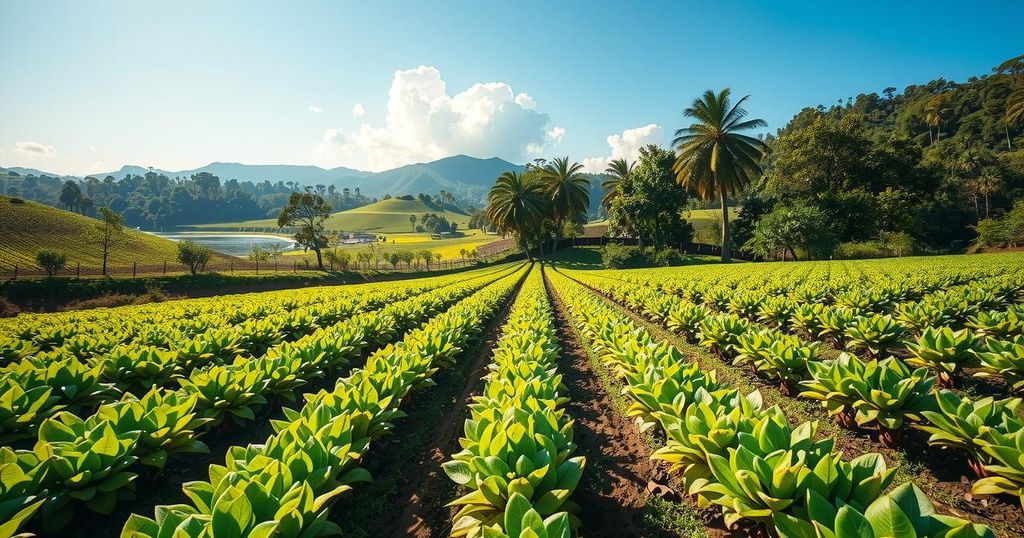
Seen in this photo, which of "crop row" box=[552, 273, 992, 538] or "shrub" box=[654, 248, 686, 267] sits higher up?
"shrub" box=[654, 248, 686, 267]

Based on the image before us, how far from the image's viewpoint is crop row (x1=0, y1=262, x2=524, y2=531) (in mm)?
2670

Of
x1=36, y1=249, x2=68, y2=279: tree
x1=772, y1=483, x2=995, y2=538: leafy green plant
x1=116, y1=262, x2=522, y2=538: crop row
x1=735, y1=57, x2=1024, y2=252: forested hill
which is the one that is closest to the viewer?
x1=772, y1=483, x2=995, y2=538: leafy green plant

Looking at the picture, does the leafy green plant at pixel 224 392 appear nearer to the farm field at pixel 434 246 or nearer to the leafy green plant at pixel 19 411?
the leafy green plant at pixel 19 411

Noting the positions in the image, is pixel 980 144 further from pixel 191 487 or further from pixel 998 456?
pixel 191 487

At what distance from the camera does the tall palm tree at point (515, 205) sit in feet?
148

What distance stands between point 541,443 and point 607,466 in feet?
4.51

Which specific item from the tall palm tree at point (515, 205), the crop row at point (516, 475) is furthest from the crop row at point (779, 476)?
the tall palm tree at point (515, 205)

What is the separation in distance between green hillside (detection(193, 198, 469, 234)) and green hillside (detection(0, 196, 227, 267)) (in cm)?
9074

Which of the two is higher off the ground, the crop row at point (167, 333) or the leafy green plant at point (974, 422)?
the leafy green plant at point (974, 422)

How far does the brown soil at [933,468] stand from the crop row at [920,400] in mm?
137

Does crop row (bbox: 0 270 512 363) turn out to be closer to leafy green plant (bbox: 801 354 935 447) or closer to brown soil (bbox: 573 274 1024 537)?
leafy green plant (bbox: 801 354 935 447)

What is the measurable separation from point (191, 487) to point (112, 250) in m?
59.4

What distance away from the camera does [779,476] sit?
85.7 inches

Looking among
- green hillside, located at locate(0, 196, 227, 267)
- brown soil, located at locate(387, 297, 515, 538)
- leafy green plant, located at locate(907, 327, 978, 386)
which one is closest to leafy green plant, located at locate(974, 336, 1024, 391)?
leafy green plant, located at locate(907, 327, 978, 386)
